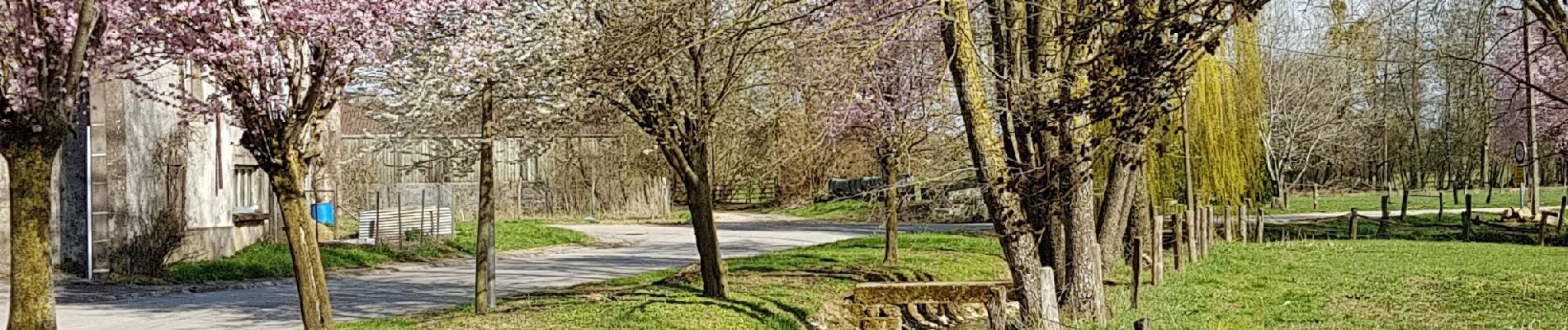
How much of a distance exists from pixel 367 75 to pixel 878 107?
747 centimetres

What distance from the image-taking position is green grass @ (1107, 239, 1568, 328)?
38.9 ft

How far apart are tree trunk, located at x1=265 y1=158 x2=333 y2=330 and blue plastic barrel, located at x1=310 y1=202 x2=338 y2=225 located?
1675 centimetres

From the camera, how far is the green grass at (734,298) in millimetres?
11523

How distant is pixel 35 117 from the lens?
327 inches

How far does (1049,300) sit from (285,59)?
541 cm

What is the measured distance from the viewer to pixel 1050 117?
9.56 meters

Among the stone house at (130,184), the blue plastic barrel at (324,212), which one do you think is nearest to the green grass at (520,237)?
the blue plastic barrel at (324,212)

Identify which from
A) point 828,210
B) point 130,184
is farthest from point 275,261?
point 828,210

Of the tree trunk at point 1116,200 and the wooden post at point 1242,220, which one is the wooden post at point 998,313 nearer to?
the tree trunk at point 1116,200

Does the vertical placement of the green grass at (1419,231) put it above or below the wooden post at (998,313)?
below

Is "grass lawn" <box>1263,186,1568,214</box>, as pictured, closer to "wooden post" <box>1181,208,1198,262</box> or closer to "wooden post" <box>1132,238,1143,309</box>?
"wooden post" <box>1181,208,1198,262</box>

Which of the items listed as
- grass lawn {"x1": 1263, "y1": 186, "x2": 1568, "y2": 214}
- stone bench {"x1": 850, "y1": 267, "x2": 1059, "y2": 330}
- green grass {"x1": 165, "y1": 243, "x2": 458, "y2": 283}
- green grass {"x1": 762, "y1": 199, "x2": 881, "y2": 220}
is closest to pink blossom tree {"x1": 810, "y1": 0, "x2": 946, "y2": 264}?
stone bench {"x1": 850, "y1": 267, "x2": 1059, "y2": 330}

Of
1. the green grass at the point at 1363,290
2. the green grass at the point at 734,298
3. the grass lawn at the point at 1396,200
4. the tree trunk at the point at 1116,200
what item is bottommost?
the green grass at the point at 1363,290

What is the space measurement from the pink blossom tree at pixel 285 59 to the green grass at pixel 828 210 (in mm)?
26366
